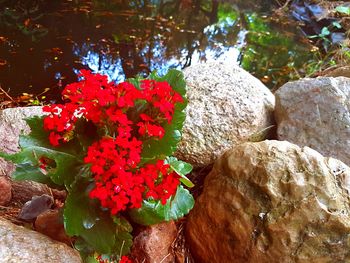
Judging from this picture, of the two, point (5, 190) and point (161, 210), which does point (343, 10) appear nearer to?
point (161, 210)

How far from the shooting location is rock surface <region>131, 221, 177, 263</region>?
229 centimetres

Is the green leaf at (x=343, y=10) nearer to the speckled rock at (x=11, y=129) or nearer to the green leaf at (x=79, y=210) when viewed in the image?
the speckled rock at (x=11, y=129)

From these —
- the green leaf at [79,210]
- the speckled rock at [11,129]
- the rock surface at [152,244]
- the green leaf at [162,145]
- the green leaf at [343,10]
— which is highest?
the green leaf at [162,145]

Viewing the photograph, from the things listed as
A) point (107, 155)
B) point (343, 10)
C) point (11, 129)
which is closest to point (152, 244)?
point (107, 155)

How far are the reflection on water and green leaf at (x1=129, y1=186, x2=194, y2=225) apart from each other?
2197mm

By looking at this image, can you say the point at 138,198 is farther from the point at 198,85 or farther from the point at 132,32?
the point at 132,32

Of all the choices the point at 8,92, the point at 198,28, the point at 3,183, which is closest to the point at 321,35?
the point at 198,28

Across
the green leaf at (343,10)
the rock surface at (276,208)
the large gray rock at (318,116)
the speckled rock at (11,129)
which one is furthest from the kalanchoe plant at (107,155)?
the green leaf at (343,10)

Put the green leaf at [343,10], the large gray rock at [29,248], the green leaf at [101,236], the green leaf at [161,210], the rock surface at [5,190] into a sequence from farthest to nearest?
the green leaf at [343,10] < the rock surface at [5,190] < the green leaf at [161,210] < the green leaf at [101,236] < the large gray rock at [29,248]

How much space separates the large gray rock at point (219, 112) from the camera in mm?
2666

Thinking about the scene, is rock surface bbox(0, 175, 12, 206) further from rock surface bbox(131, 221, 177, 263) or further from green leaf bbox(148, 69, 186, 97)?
green leaf bbox(148, 69, 186, 97)

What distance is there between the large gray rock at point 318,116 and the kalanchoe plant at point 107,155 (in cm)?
101

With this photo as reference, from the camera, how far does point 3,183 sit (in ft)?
8.16

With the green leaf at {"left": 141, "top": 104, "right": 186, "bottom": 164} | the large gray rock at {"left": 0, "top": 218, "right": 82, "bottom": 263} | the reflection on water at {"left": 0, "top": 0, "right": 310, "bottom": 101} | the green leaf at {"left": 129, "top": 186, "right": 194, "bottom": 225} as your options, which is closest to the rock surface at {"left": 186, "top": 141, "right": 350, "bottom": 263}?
the green leaf at {"left": 129, "top": 186, "right": 194, "bottom": 225}
